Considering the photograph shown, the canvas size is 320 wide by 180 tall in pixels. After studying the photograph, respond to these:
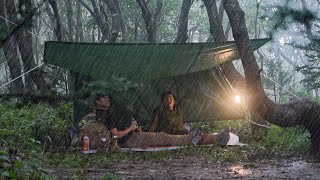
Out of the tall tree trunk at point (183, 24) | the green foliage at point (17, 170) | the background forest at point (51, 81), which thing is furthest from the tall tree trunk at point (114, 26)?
the green foliage at point (17, 170)

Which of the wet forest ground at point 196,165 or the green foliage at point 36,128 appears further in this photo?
the green foliage at point 36,128

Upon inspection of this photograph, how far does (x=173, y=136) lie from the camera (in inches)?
229

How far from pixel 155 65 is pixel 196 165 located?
2.37 metres

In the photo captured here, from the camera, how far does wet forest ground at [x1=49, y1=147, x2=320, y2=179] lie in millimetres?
3496

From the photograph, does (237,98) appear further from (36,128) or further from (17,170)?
(17,170)

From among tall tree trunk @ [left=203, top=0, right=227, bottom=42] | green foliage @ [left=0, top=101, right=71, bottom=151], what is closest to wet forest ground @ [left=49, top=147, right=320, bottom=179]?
green foliage @ [left=0, top=101, right=71, bottom=151]

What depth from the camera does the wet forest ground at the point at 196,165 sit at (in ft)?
11.5

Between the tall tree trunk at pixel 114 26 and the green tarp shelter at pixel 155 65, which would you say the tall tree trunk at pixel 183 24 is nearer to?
the tall tree trunk at pixel 114 26

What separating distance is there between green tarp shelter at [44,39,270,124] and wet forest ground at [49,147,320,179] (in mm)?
1304

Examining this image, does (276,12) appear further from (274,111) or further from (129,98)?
(129,98)

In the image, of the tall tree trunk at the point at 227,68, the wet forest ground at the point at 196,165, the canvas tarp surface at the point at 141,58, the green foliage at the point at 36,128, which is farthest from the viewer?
the tall tree trunk at the point at 227,68

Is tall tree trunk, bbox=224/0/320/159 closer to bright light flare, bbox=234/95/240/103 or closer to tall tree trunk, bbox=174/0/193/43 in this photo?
bright light flare, bbox=234/95/240/103

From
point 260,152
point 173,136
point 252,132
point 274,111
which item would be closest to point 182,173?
point 274,111

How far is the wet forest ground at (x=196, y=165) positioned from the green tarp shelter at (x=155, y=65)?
1.30m
